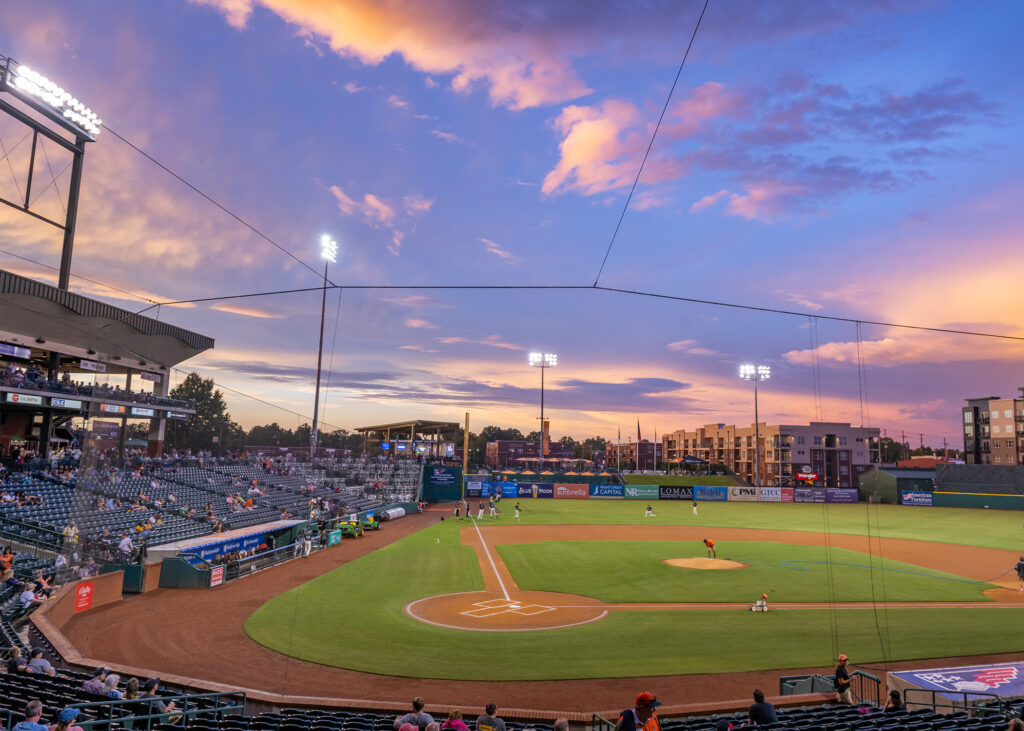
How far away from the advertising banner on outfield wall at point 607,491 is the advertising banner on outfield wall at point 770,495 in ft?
61.6

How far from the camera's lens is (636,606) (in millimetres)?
22875

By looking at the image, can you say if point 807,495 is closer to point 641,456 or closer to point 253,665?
point 641,456

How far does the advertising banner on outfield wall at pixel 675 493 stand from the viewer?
265ft

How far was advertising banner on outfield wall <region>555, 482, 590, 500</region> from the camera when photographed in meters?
79.3

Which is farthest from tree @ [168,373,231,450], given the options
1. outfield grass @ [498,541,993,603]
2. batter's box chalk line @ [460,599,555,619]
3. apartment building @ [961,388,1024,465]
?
apartment building @ [961,388,1024,465]

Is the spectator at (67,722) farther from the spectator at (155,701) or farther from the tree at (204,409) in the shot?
the tree at (204,409)

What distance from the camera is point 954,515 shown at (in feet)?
208

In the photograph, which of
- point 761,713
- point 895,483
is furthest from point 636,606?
point 895,483

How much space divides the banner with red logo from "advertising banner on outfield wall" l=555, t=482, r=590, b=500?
2459 inches

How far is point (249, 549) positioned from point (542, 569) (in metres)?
14.9

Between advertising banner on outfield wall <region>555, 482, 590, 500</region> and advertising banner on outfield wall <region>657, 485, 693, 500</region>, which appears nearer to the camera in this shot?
advertising banner on outfield wall <region>555, 482, 590, 500</region>

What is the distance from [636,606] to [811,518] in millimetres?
44960

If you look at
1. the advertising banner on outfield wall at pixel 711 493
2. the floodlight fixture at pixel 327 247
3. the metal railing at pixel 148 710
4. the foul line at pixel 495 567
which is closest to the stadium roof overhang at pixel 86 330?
the floodlight fixture at pixel 327 247

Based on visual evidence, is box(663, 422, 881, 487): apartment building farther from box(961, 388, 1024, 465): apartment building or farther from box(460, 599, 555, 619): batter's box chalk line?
box(460, 599, 555, 619): batter's box chalk line
